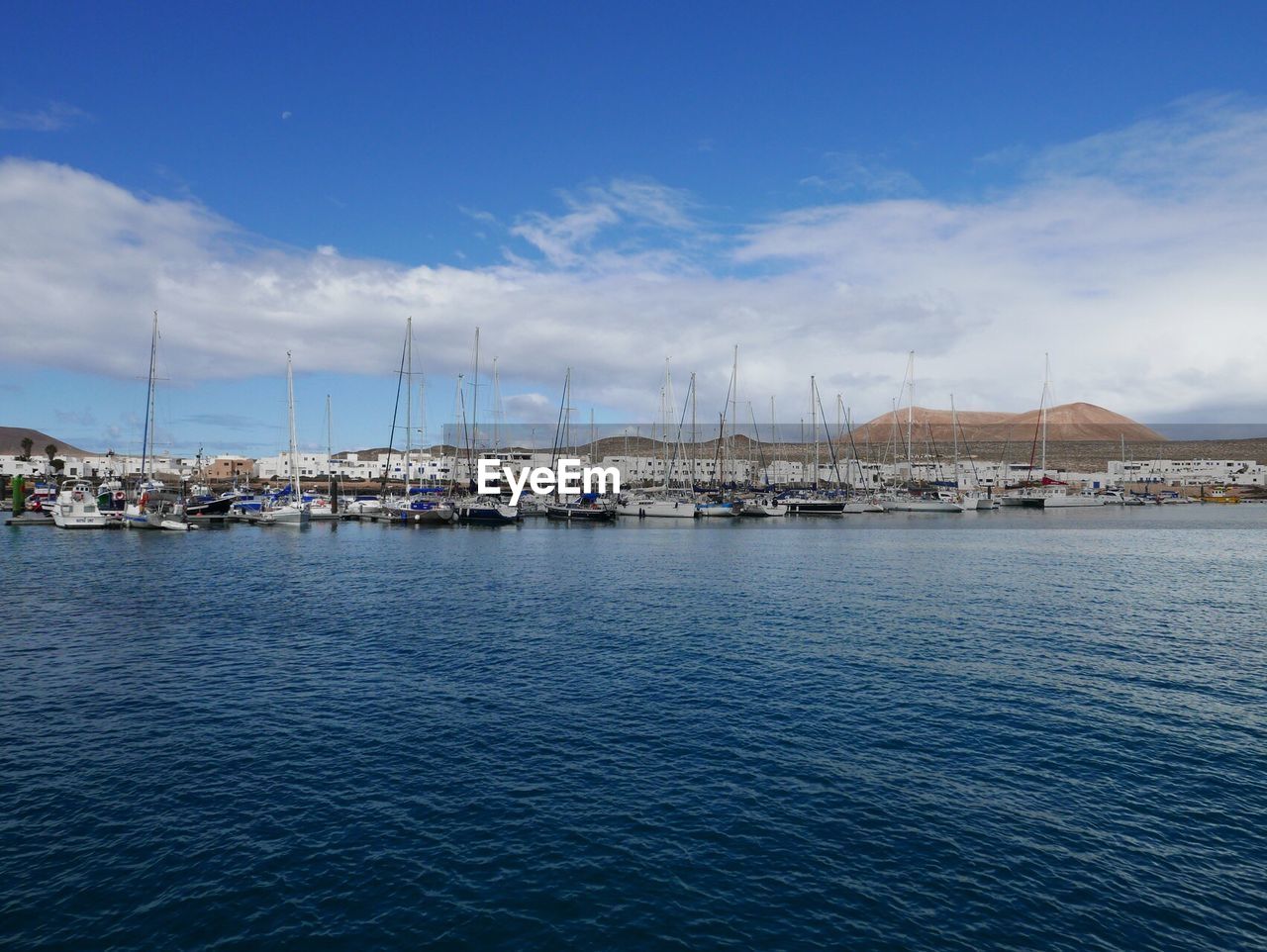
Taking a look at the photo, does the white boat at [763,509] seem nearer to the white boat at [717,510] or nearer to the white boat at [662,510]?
the white boat at [717,510]

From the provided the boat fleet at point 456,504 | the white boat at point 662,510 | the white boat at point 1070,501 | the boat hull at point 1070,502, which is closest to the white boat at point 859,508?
the boat fleet at point 456,504

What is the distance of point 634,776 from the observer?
56.6 ft

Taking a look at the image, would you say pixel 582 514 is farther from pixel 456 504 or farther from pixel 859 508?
pixel 859 508

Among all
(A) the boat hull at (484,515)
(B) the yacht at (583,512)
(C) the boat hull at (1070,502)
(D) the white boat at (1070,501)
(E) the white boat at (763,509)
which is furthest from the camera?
(D) the white boat at (1070,501)

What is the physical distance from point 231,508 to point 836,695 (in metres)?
109

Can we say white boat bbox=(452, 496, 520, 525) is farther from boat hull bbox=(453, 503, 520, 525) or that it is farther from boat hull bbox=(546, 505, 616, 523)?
boat hull bbox=(546, 505, 616, 523)

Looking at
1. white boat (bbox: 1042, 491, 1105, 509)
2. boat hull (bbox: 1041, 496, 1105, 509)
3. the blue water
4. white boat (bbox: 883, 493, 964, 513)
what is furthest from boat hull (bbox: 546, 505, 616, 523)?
white boat (bbox: 1042, 491, 1105, 509)

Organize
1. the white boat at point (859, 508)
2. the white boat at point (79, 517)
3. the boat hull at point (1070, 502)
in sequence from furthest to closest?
the boat hull at point (1070, 502)
the white boat at point (859, 508)
the white boat at point (79, 517)

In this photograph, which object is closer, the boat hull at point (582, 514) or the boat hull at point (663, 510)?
the boat hull at point (582, 514)

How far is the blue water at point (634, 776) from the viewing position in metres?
12.0

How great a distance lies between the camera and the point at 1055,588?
148 ft

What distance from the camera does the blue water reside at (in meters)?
12.0

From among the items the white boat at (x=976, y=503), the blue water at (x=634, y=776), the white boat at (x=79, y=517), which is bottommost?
the blue water at (x=634, y=776)

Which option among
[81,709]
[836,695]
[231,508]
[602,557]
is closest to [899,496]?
[602,557]
